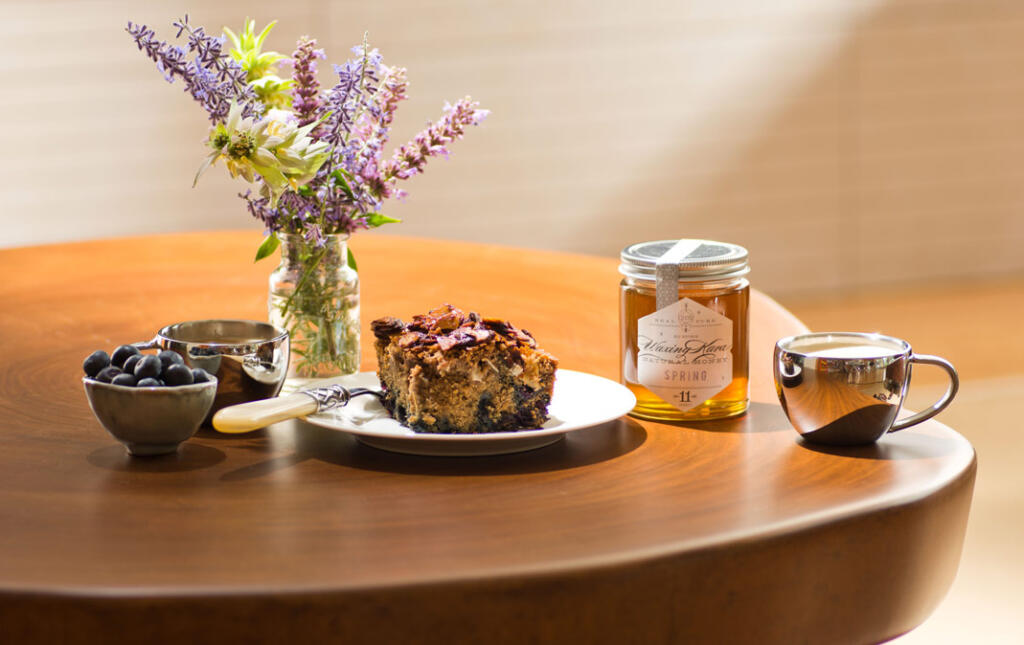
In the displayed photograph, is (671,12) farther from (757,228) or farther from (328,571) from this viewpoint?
(328,571)

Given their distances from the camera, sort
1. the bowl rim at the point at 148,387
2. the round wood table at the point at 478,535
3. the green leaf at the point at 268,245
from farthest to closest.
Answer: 1. the green leaf at the point at 268,245
2. the bowl rim at the point at 148,387
3. the round wood table at the point at 478,535

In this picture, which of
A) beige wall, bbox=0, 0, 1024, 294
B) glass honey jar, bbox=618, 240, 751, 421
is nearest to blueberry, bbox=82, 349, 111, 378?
glass honey jar, bbox=618, 240, 751, 421

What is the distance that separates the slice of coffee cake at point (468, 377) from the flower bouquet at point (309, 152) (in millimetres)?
145

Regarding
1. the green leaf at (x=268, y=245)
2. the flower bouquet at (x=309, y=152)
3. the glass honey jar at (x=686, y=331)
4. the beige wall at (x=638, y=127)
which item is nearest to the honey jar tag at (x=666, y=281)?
the glass honey jar at (x=686, y=331)

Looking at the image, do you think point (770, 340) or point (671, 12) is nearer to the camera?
point (770, 340)

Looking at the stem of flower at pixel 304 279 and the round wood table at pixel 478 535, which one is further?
the stem of flower at pixel 304 279

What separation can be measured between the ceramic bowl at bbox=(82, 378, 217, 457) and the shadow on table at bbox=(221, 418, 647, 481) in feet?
0.19

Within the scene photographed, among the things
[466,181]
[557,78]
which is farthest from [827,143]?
[466,181]

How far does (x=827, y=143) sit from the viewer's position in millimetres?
4391

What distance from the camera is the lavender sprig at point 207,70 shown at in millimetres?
1010

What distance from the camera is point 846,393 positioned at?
36.8 inches

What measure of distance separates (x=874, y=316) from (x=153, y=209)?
8.00 ft

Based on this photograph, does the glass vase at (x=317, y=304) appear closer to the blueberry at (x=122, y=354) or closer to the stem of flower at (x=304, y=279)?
the stem of flower at (x=304, y=279)

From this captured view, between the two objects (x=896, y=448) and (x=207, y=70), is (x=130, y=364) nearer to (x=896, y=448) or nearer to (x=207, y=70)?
(x=207, y=70)
